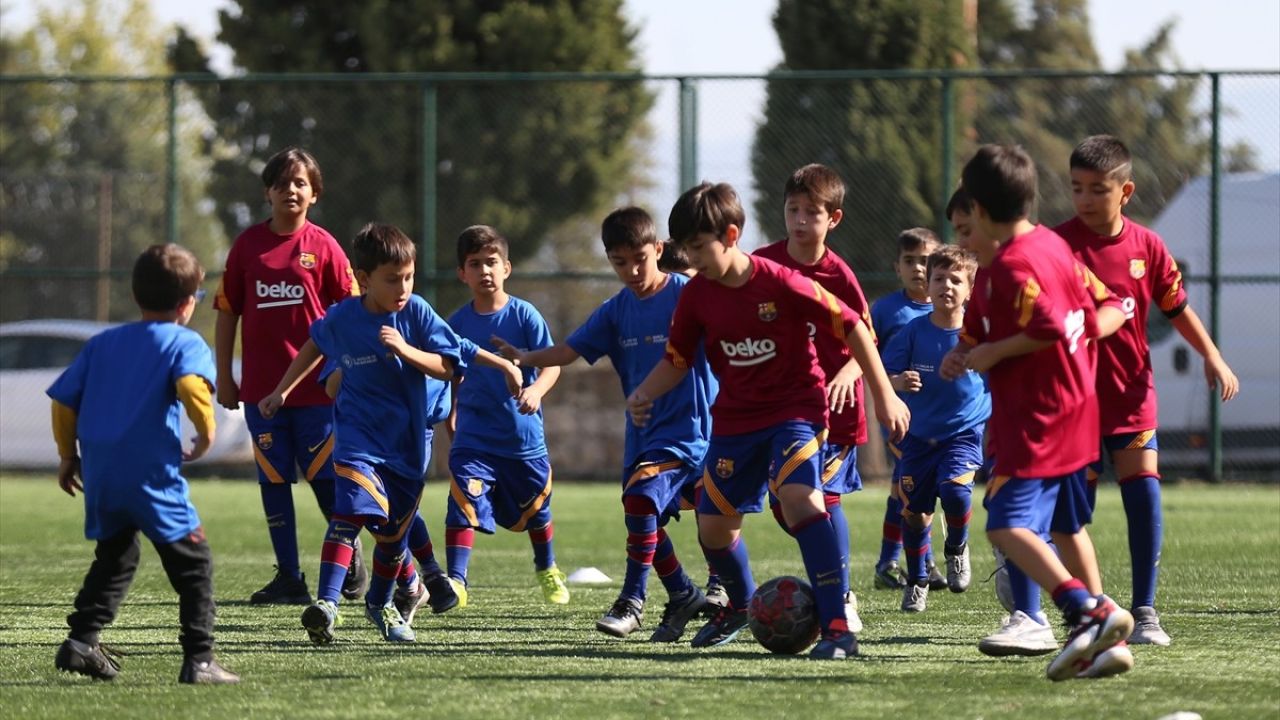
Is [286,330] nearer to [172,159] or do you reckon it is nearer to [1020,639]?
[1020,639]

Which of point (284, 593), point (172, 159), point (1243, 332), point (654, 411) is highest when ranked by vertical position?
point (172, 159)

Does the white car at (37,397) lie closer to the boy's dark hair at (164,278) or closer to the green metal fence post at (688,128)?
the green metal fence post at (688,128)

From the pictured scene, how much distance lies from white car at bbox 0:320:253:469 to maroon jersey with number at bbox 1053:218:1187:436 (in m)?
11.7

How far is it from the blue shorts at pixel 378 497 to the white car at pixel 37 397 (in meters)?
10.5

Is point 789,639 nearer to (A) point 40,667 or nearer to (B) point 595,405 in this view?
(A) point 40,667

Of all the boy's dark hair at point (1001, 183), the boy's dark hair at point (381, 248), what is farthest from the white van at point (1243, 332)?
the boy's dark hair at point (1001, 183)

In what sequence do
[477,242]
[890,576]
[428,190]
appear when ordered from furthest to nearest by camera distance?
1. [428,190]
2. [890,576]
3. [477,242]

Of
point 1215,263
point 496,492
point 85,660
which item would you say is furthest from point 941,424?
point 1215,263

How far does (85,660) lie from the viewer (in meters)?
5.65

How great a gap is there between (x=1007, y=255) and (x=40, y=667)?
10.8 feet

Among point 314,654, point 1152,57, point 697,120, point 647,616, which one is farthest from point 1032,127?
point 1152,57

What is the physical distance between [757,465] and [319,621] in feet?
5.22

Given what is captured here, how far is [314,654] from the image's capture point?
A: 637 centimetres

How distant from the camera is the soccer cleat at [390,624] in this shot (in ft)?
22.2
